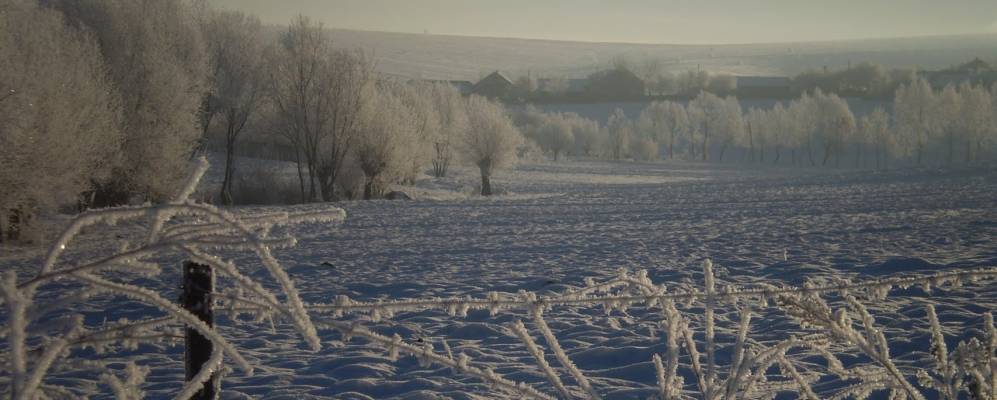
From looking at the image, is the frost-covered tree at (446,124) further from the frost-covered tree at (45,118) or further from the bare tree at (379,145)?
the frost-covered tree at (45,118)

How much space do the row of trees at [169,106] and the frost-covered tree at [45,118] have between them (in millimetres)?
28

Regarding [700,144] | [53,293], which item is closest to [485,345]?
[53,293]

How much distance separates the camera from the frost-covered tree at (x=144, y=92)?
17594 mm

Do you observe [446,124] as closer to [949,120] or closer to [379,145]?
[379,145]

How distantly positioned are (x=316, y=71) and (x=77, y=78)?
12.1 meters

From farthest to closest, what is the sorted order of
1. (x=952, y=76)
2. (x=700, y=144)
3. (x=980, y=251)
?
(x=952, y=76)
(x=700, y=144)
(x=980, y=251)

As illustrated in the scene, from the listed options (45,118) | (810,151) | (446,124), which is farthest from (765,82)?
(45,118)

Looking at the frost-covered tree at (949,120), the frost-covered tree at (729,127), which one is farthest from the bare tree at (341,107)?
the frost-covered tree at (729,127)

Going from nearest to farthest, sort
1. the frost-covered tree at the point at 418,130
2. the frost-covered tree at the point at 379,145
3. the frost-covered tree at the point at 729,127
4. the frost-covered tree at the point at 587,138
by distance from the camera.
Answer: the frost-covered tree at the point at 379,145, the frost-covered tree at the point at 418,130, the frost-covered tree at the point at 587,138, the frost-covered tree at the point at 729,127

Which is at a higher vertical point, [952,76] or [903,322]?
[952,76]

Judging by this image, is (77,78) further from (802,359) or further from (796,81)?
(796,81)

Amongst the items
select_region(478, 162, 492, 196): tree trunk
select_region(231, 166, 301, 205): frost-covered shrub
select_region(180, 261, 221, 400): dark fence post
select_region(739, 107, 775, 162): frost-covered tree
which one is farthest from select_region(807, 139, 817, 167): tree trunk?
select_region(180, 261, 221, 400): dark fence post

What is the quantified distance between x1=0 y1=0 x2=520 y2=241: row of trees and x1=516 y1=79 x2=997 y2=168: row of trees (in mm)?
45548

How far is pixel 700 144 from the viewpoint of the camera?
298ft
